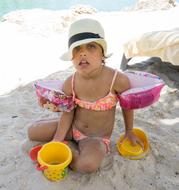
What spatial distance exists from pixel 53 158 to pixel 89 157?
0.24m

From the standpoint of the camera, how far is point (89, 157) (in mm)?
2123

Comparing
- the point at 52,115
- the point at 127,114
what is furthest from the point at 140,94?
the point at 52,115

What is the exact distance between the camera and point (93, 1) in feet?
68.1

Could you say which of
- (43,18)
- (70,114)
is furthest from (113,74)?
(43,18)

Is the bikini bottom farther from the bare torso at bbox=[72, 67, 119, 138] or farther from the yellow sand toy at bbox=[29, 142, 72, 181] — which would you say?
the yellow sand toy at bbox=[29, 142, 72, 181]

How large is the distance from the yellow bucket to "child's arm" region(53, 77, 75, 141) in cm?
19

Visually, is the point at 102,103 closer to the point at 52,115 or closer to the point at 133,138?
the point at 133,138

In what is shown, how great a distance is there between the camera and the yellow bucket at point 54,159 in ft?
6.50

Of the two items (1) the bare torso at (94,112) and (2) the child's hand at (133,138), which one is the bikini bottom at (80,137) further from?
(2) the child's hand at (133,138)

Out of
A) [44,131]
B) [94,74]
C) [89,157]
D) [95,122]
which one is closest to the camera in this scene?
[89,157]

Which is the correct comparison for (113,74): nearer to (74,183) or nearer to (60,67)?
(74,183)

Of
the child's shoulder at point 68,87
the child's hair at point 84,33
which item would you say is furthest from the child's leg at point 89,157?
the child's hair at point 84,33

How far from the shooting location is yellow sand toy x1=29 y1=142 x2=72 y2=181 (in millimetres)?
1987

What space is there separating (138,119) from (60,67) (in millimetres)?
1940
